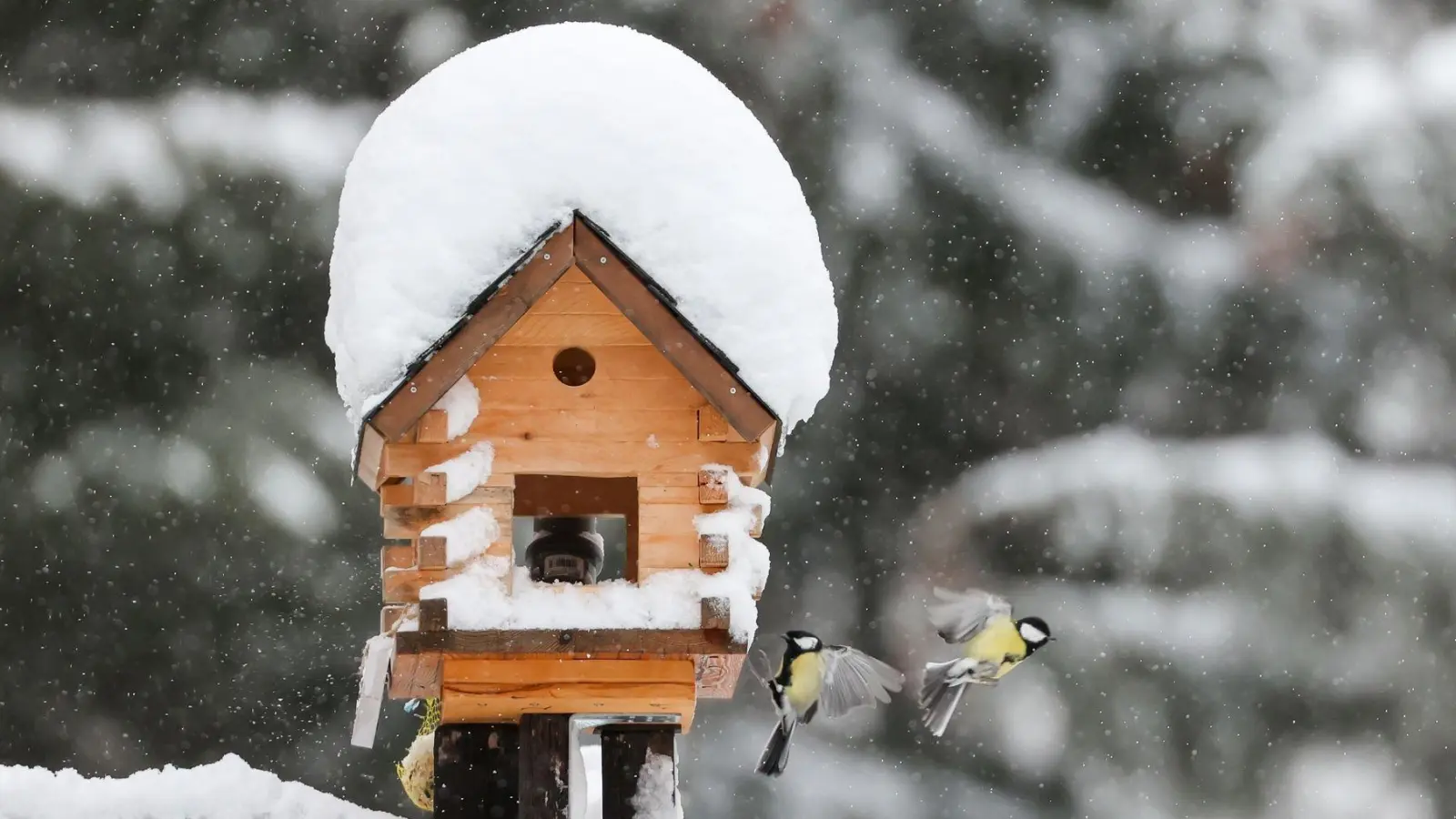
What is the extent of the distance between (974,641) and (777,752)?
33.4 inches

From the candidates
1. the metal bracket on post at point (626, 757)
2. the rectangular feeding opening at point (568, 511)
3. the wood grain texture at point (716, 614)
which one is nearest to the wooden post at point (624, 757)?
the metal bracket on post at point (626, 757)

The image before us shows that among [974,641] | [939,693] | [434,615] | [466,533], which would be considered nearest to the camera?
[434,615]

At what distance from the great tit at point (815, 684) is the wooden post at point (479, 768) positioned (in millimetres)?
636

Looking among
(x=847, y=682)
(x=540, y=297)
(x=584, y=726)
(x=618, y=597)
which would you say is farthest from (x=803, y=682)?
(x=540, y=297)

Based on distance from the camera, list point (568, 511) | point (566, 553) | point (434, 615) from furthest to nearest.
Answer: point (568, 511) → point (566, 553) → point (434, 615)

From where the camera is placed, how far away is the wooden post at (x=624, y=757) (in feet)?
15.8

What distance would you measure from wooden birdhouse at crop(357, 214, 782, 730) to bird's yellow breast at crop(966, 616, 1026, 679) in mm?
982

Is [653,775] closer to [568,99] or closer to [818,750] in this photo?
[568,99]

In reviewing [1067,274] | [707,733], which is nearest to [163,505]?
[707,733]

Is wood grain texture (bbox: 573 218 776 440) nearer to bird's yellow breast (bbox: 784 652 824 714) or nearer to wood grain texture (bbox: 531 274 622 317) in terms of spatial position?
wood grain texture (bbox: 531 274 622 317)

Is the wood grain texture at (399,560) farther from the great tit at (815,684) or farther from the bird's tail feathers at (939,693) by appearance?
the bird's tail feathers at (939,693)

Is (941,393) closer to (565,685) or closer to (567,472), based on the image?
(567,472)

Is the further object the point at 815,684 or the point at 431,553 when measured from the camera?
the point at 815,684

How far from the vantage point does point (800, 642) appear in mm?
5285
